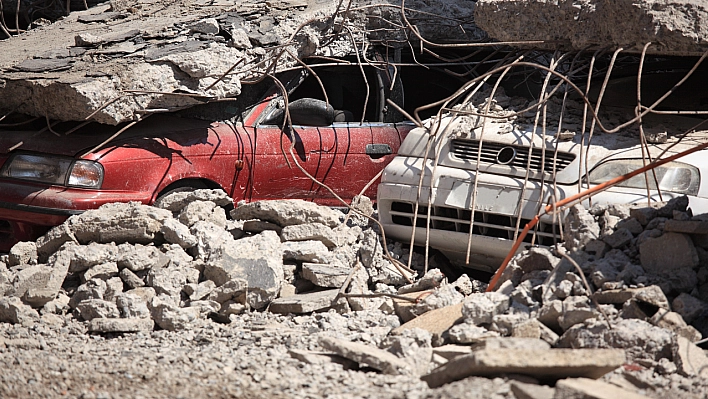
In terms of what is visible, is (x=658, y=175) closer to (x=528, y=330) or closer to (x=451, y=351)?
(x=528, y=330)

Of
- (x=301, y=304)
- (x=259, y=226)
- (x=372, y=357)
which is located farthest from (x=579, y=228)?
(x=259, y=226)

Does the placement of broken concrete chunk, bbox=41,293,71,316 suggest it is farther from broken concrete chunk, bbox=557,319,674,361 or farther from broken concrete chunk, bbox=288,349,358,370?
broken concrete chunk, bbox=557,319,674,361

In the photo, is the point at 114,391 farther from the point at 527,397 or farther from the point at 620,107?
the point at 620,107

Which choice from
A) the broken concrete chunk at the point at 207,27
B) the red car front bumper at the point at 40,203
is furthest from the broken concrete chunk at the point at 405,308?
the broken concrete chunk at the point at 207,27

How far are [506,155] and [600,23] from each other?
127 cm

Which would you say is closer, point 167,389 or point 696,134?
point 167,389

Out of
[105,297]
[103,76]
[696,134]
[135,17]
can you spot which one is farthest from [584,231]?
[135,17]

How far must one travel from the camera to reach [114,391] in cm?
363

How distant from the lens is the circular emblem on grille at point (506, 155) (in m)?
5.70

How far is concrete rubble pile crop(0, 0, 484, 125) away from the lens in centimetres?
593

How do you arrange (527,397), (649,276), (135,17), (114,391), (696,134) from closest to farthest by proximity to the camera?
1. (527,397)
2. (114,391)
3. (649,276)
4. (696,134)
5. (135,17)

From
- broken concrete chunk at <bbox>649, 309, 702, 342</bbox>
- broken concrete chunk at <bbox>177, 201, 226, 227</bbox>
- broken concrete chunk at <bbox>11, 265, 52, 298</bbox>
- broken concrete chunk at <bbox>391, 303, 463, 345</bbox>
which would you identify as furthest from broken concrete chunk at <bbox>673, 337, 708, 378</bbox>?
broken concrete chunk at <bbox>11, 265, 52, 298</bbox>

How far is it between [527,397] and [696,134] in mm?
3412

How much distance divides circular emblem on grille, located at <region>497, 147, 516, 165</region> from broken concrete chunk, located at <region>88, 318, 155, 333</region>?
266 cm
